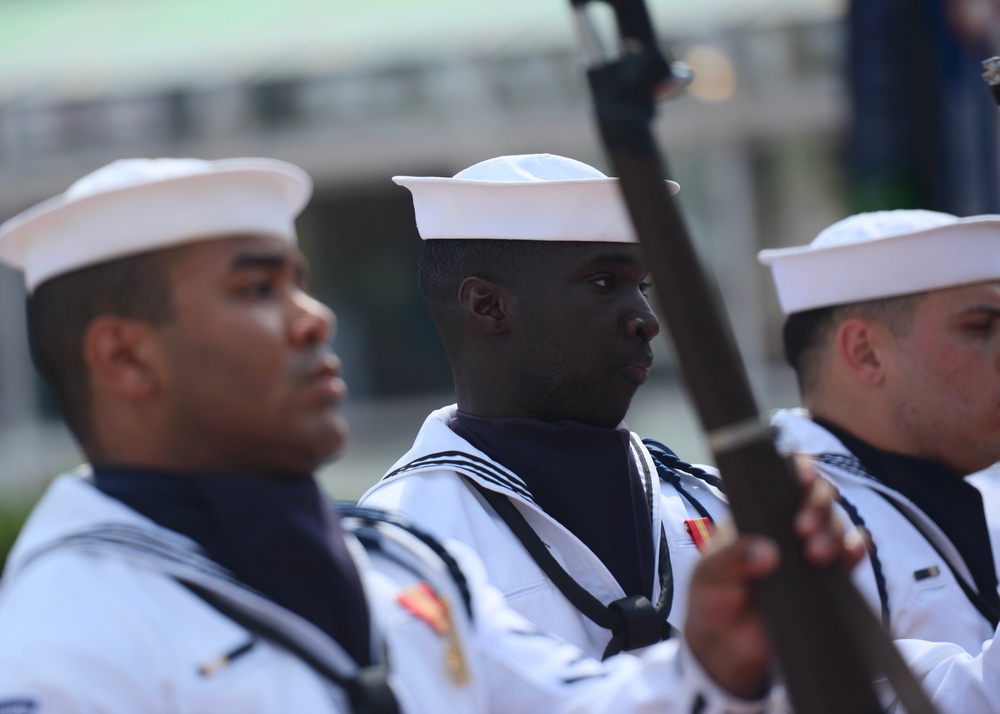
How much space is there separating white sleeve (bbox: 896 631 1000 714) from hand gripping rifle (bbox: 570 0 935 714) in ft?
5.11

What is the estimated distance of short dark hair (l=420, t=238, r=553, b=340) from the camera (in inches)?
140

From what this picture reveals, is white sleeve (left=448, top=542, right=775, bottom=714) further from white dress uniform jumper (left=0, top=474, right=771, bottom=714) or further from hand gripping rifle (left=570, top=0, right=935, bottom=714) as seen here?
hand gripping rifle (left=570, top=0, right=935, bottom=714)

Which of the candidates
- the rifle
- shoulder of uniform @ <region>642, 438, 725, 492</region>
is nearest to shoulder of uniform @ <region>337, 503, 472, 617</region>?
shoulder of uniform @ <region>642, 438, 725, 492</region>

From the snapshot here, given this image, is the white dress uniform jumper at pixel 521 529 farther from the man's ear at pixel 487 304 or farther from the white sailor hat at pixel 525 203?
the white sailor hat at pixel 525 203

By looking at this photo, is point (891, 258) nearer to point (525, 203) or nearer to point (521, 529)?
point (525, 203)

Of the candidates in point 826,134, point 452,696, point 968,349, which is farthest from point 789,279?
point 826,134

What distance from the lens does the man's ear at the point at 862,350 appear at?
403 cm

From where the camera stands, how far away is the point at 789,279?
4258mm

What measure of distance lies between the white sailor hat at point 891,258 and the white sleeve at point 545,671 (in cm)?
182

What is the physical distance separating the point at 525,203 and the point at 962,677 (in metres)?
1.48

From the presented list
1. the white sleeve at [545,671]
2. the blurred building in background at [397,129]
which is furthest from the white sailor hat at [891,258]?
the blurred building in background at [397,129]

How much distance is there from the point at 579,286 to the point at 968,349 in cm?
114

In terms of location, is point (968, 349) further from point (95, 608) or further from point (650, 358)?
point (95, 608)

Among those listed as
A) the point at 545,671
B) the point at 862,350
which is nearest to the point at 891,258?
the point at 862,350
